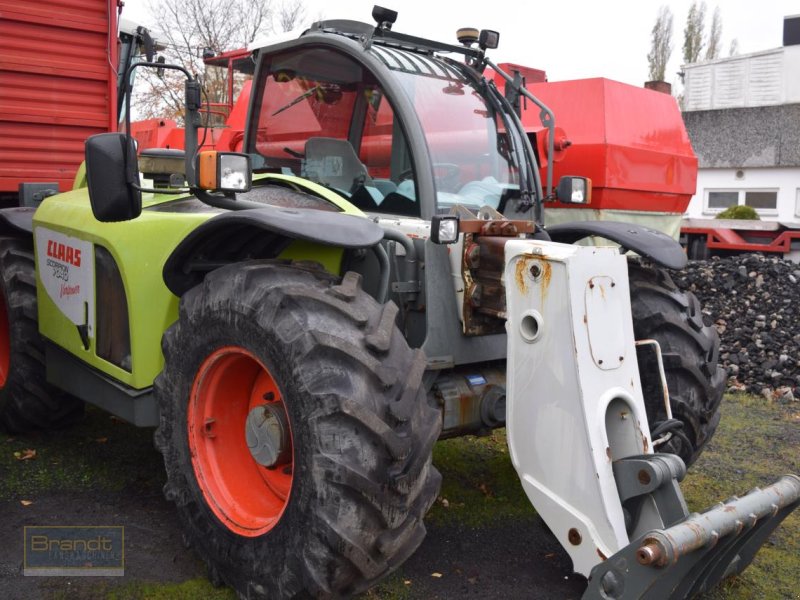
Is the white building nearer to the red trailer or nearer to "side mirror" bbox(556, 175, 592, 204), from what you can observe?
the red trailer

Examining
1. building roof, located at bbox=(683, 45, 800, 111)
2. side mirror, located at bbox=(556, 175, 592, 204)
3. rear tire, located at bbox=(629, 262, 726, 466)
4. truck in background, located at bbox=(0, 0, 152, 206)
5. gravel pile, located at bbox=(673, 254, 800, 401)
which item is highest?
building roof, located at bbox=(683, 45, 800, 111)

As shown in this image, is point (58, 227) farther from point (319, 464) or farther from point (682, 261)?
point (682, 261)

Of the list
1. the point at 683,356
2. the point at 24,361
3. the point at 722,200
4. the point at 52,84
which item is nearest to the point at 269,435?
the point at 683,356

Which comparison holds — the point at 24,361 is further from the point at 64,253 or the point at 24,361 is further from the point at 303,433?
the point at 303,433

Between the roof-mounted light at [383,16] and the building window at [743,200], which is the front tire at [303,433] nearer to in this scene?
the roof-mounted light at [383,16]

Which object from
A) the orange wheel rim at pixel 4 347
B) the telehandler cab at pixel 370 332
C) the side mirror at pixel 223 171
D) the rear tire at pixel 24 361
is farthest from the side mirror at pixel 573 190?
the orange wheel rim at pixel 4 347

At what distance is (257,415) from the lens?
115 inches

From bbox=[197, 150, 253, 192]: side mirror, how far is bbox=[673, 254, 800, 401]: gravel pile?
4869mm

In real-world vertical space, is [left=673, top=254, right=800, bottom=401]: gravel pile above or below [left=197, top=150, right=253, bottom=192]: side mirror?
below

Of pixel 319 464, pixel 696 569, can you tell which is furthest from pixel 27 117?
pixel 696 569

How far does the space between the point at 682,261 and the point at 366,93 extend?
5.18 ft

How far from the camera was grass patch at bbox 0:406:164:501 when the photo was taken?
4082mm

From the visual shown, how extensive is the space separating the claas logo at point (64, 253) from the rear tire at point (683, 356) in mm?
2563

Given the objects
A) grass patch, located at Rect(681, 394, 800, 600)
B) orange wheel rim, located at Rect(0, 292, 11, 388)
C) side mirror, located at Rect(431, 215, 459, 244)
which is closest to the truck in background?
orange wheel rim, located at Rect(0, 292, 11, 388)
